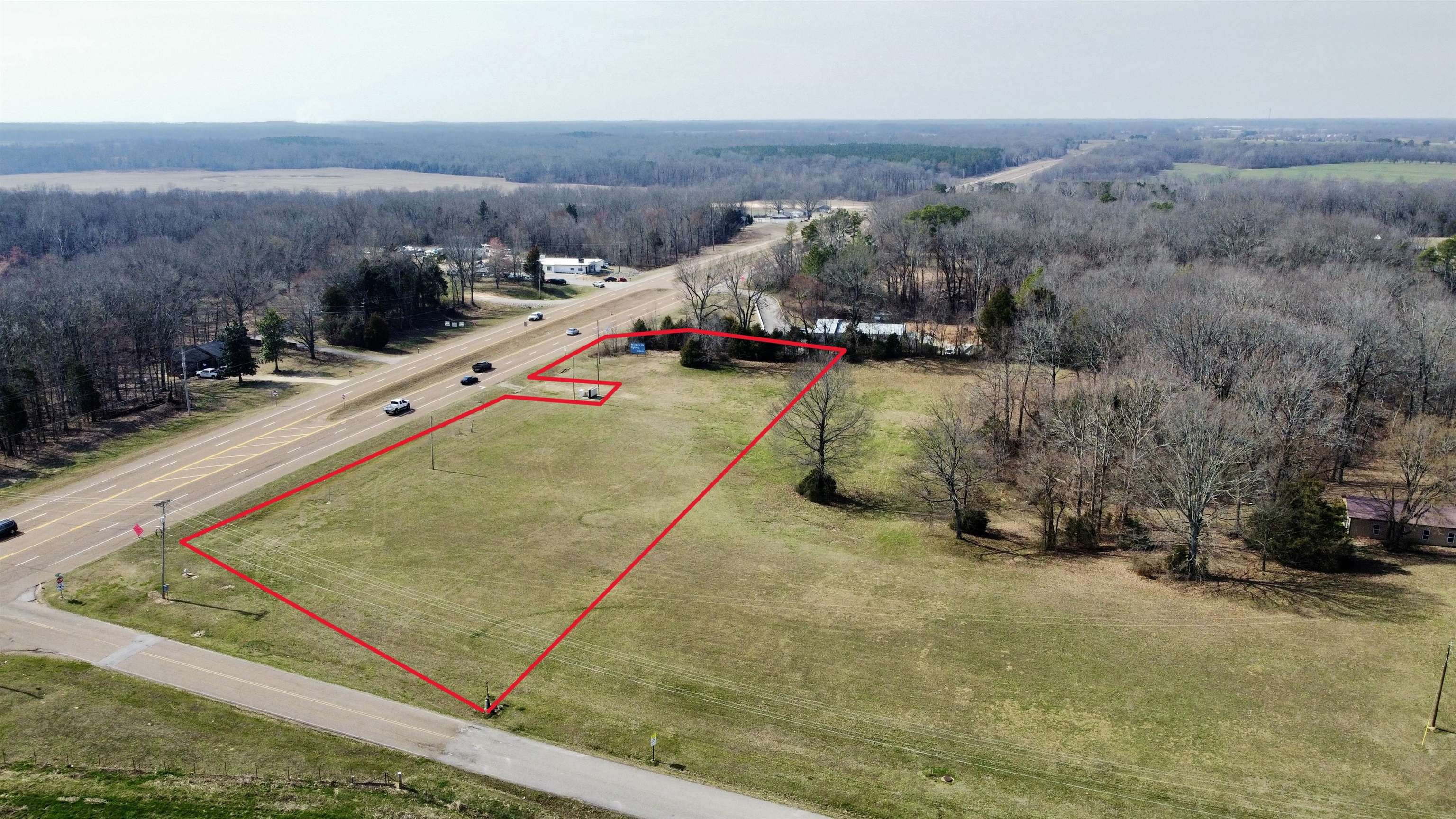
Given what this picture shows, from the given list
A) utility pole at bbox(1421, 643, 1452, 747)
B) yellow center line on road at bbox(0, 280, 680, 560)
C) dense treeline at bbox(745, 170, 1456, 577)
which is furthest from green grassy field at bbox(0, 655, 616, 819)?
dense treeline at bbox(745, 170, 1456, 577)

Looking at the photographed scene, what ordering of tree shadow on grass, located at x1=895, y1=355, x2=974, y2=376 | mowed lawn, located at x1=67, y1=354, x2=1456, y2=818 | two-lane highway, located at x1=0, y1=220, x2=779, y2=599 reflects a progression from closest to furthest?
mowed lawn, located at x1=67, y1=354, x2=1456, y2=818 → two-lane highway, located at x1=0, y1=220, x2=779, y2=599 → tree shadow on grass, located at x1=895, y1=355, x2=974, y2=376

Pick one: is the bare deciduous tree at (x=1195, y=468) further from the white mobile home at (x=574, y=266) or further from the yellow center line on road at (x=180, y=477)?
the white mobile home at (x=574, y=266)

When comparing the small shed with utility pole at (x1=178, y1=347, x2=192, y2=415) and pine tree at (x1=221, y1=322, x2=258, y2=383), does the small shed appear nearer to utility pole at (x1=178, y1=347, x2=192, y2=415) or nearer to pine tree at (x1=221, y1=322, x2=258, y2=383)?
pine tree at (x1=221, y1=322, x2=258, y2=383)

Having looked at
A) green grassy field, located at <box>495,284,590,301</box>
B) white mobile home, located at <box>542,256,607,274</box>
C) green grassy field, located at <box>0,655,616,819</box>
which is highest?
white mobile home, located at <box>542,256,607,274</box>

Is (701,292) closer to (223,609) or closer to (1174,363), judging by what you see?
(1174,363)

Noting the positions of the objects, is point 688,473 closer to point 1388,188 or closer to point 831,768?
point 831,768

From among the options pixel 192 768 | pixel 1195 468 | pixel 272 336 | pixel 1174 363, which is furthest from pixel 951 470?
pixel 272 336
